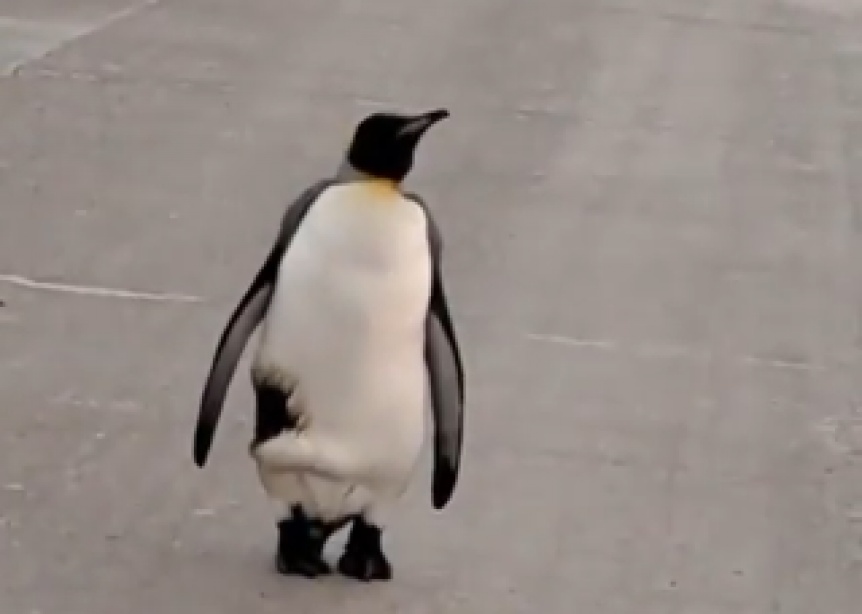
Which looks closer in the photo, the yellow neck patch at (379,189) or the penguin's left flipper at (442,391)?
the yellow neck patch at (379,189)

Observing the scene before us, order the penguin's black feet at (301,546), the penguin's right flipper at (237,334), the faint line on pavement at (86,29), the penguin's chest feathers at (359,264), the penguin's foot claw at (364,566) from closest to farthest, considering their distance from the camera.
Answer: the penguin's chest feathers at (359,264)
the penguin's right flipper at (237,334)
the penguin's black feet at (301,546)
the penguin's foot claw at (364,566)
the faint line on pavement at (86,29)

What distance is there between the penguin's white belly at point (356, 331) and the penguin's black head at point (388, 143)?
0.08m

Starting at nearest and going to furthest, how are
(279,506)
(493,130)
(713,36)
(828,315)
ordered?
(279,506) → (828,315) → (493,130) → (713,36)

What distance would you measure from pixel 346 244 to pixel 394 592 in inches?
33.5

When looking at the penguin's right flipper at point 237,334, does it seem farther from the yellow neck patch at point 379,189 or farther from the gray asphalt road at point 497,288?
the gray asphalt road at point 497,288

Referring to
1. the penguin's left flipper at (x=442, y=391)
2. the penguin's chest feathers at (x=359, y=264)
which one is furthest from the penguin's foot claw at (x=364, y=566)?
the penguin's chest feathers at (x=359, y=264)

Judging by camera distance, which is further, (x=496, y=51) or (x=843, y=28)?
(x=843, y=28)

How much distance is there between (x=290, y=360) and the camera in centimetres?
416

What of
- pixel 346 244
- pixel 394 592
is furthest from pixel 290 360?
pixel 394 592

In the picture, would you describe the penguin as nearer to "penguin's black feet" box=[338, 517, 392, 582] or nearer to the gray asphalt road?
"penguin's black feet" box=[338, 517, 392, 582]

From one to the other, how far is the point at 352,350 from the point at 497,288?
9.31ft

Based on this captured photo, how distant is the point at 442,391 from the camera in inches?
169

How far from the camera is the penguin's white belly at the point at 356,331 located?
409cm

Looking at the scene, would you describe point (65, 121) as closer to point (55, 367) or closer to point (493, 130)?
point (493, 130)
